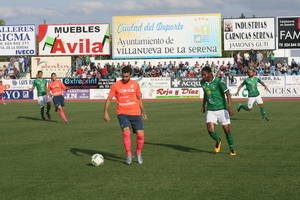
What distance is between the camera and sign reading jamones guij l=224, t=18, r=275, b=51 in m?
49.5

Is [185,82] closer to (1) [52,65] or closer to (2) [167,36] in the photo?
(2) [167,36]

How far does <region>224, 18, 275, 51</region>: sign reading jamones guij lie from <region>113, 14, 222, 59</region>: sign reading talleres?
1.08 m

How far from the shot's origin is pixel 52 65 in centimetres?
5259

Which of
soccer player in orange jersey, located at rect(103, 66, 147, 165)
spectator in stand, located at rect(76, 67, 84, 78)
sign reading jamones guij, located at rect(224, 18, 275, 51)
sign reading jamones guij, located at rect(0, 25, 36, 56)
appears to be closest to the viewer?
soccer player in orange jersey, located at rect(103, 66, 147, 165)

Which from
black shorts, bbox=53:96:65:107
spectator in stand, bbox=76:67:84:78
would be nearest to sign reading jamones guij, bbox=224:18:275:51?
spectator in stand, bbox=76:67:84:78

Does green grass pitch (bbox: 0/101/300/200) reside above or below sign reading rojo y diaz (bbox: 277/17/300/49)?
below

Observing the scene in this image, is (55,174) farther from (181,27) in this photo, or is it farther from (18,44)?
(18,44)

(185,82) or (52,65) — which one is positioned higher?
(52,65)

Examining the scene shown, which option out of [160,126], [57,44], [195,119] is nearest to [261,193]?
[160,126]

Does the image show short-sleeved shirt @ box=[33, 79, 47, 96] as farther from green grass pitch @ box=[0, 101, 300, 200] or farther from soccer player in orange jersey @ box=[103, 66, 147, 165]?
soccer player in orange jersey @ box=[103, 66, 147, 165]

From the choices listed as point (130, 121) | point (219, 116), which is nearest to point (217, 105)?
point (219, 116)

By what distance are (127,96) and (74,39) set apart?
138 ft

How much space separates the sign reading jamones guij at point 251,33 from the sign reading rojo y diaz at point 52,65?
Answer: 14.7 m

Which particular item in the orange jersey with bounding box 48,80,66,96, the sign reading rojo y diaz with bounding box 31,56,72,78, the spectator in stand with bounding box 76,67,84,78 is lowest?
the orange jersey with bounding box 48,80,66,96
